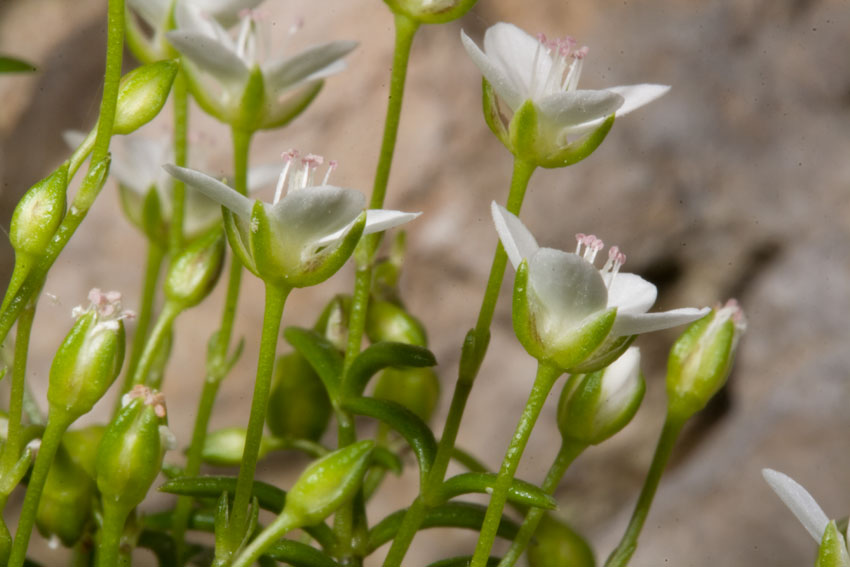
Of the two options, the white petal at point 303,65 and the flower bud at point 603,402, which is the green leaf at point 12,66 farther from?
the flower bud at point 603,402

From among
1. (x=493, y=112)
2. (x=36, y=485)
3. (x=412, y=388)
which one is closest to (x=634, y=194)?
(x=412, y=388)

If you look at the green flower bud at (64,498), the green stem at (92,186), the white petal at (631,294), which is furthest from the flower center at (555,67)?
the green flower bud at (64,498)

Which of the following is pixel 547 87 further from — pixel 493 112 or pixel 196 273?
pixel 196 273

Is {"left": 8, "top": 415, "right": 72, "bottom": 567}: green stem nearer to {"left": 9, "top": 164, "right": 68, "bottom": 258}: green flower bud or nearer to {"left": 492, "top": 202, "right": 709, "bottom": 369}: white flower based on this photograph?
{"left": 9, "top": 164, "right": 68, "bottom": 258}: green flower bud

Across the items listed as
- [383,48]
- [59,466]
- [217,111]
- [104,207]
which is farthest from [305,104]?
[104,207]

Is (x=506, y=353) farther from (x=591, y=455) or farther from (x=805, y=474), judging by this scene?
(x=805, y=474)

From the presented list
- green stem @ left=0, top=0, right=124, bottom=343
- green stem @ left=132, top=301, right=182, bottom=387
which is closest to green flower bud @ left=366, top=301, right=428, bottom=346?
green stem @ left=132, top=301, right=182, bottom=387

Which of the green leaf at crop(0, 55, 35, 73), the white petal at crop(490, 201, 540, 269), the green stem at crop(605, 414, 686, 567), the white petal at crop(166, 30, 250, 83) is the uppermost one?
the green leaf at crop(0, 55, 35, 73)
